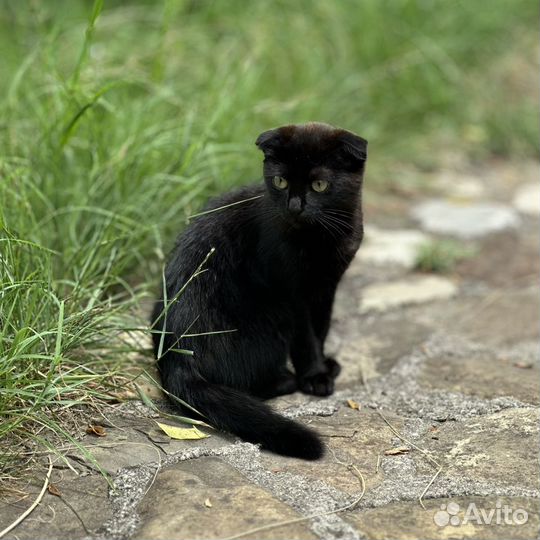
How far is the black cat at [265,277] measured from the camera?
266 centimetres

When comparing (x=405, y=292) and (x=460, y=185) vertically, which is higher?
(x=460, y=185)

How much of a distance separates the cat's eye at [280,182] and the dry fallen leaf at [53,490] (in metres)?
1.19

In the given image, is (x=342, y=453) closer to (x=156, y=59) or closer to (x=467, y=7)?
(x=156, y=59)

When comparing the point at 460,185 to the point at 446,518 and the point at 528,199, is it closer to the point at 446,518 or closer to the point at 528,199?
the point at 528,199

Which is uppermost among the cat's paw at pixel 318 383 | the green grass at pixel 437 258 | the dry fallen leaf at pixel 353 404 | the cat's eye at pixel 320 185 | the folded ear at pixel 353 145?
the folded ear at pixel 353 145

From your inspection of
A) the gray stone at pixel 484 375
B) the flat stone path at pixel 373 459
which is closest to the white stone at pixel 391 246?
the flat stone path at pixel 373 459

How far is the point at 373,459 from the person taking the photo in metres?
2.36

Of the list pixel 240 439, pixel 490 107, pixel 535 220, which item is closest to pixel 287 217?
pixel 240 439

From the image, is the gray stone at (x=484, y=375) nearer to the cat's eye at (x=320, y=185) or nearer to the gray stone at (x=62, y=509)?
the cat's eye at (x=320, y=185)

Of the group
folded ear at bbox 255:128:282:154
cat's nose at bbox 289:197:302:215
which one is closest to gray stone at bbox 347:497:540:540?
Answer: cat's nose at bbox 289:197:302:215

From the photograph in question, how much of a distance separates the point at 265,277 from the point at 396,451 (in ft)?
2.52

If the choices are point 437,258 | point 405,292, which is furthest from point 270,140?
point 437,258

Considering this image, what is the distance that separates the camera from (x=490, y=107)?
19.8 feet

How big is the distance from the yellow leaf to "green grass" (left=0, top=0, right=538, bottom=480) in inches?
9.1
